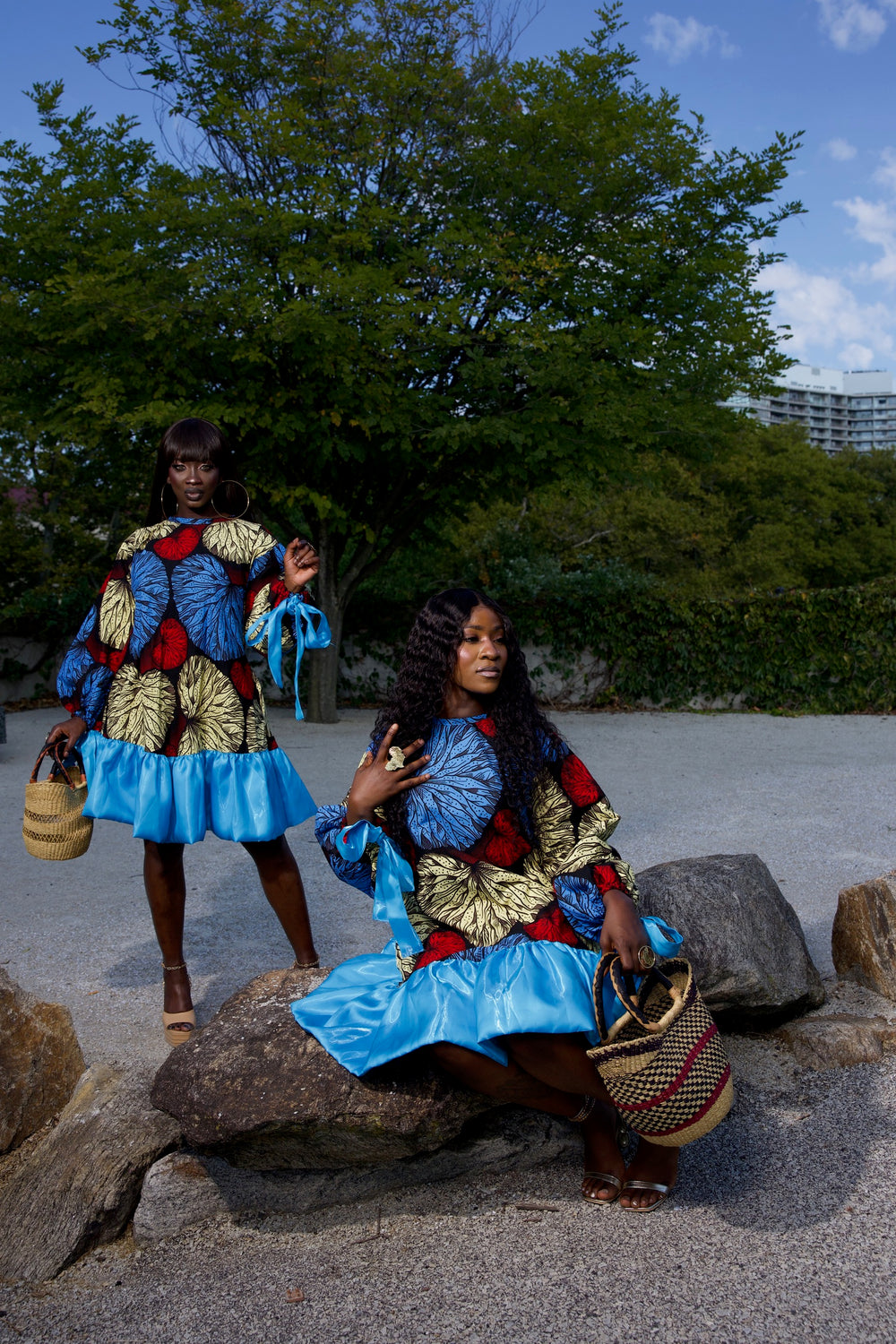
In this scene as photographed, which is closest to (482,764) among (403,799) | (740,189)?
(403,799)

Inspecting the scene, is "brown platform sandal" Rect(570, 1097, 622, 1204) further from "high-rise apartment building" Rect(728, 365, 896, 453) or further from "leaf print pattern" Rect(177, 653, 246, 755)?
"high-rise apartment building" Rect(728, 365, 896, 453)

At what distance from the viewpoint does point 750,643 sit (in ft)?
37.1

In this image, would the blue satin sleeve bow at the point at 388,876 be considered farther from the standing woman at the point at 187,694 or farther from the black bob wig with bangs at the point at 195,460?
the black bob wig with bangs at the point at 195,460

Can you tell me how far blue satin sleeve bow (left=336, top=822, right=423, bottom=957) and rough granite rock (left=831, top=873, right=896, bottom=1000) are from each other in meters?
1.82

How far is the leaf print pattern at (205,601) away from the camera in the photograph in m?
2.98

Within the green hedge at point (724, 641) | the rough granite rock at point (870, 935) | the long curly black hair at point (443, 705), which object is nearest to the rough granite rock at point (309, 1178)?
the long curly black hair at point (443, 705)

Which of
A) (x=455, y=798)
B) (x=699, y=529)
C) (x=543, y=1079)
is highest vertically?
(x=699, y=529)

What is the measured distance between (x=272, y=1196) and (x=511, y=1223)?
22.4 inches

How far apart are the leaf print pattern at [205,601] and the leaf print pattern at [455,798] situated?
943 millimetres

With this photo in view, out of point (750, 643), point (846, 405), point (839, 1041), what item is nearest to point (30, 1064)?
point (839, 1041)

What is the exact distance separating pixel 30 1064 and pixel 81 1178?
41cm

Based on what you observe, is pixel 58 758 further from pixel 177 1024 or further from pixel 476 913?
pixel 476 913

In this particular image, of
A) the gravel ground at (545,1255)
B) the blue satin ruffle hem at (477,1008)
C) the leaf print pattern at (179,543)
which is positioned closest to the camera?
the gravel ground at (545,1255)

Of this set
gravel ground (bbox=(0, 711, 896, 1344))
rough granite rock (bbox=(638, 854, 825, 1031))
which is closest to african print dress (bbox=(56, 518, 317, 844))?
gravel ground (bbox=(0, 711, 896, 1344))
